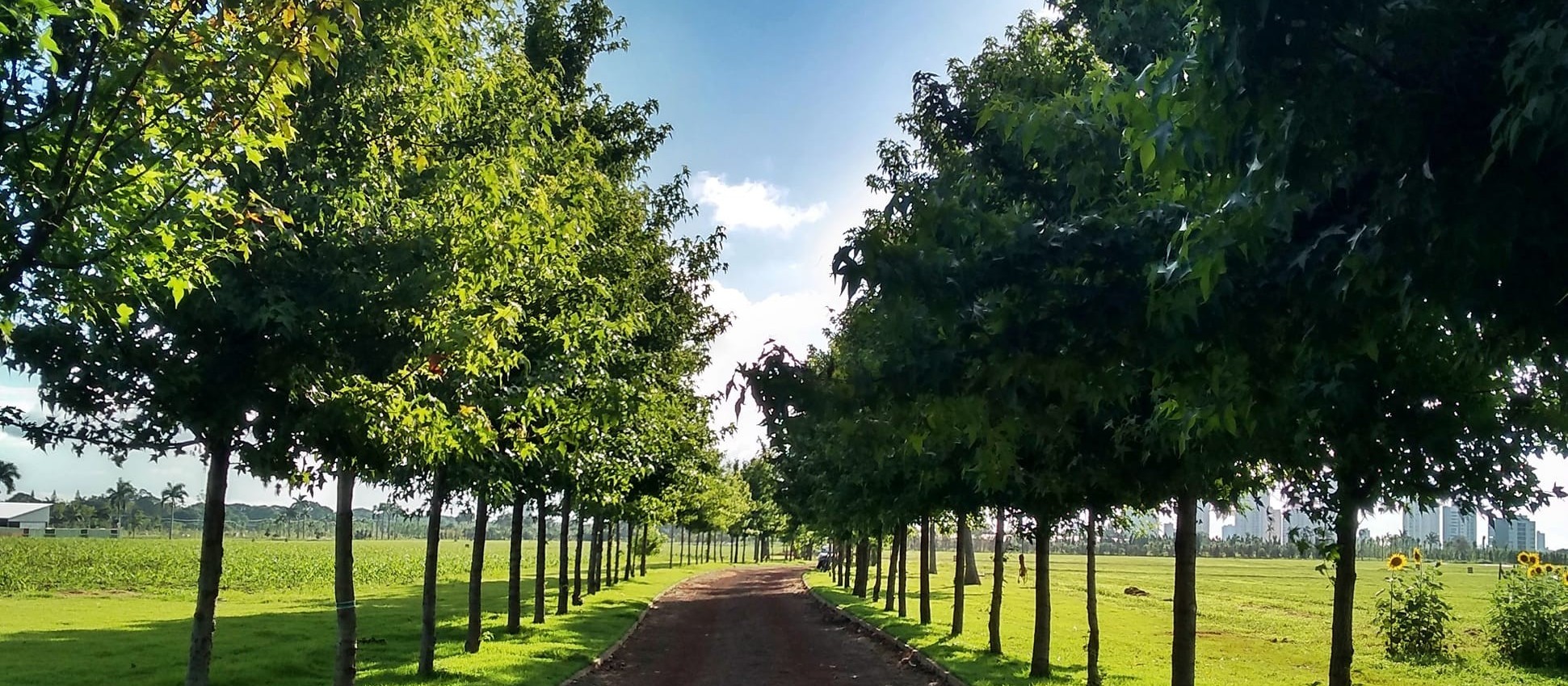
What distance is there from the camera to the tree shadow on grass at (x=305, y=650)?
16.1 metres

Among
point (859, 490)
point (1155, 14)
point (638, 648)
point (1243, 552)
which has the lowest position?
point (1243, 552)

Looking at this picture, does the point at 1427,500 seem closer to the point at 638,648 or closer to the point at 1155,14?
the point at 1155,14

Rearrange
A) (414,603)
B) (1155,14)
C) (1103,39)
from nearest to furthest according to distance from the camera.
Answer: (1155,14) < (1103,39) < (414,603)

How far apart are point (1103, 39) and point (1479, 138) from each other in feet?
18.5

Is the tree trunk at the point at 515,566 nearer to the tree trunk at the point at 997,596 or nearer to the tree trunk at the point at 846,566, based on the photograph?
the tree trunk at the point at 997,596

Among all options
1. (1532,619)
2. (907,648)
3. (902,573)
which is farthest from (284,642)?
(1532,619)

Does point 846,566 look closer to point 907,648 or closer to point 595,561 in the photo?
point 595,561

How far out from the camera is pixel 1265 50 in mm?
3488

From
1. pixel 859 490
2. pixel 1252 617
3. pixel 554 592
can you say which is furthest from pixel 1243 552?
pixel 859 490

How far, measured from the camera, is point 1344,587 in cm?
965

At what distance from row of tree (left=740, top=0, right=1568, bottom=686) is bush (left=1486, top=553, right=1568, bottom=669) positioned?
15.2 metres

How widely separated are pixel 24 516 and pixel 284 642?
164753 millimetres

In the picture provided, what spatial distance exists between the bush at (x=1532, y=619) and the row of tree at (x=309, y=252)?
18510 millimetres

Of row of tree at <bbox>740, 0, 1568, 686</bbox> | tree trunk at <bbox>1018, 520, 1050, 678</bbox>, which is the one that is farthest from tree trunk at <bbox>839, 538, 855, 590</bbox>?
row of tree at <bbox>740, 0, 1568, 686</bbox>
